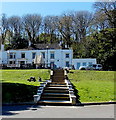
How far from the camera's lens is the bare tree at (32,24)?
6003 centimetres

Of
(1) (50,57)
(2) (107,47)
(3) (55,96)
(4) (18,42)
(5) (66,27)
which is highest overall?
(5) (66,27)

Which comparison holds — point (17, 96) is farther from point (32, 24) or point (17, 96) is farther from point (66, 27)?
point (32, 24)

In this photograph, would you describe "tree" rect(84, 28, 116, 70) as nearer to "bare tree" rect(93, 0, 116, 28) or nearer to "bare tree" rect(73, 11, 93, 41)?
"bare tree" rect(93, 0, 116, 28)

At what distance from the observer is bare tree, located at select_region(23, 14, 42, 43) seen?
6003cm

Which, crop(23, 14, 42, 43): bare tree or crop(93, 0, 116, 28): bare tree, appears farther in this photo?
crop(23, 14, 42, 43): bare tree

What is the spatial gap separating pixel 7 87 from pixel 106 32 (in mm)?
31933

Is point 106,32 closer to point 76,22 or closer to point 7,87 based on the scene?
point 76,22

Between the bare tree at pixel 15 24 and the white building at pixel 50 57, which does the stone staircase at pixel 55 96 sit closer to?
the white building at pixel 50 57

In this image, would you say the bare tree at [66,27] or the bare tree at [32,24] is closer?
the bare tree at [66,27]

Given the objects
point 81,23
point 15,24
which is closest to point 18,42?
point 15,24

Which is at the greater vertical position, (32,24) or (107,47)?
(32,24)

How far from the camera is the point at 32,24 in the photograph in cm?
6059

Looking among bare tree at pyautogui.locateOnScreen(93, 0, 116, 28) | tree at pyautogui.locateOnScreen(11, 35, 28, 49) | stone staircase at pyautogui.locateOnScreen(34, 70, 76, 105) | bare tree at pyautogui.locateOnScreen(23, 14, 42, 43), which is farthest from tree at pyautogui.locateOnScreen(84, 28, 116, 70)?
stone staircase at pyautogui.locateOnScreen(34, 70, 76, 105)

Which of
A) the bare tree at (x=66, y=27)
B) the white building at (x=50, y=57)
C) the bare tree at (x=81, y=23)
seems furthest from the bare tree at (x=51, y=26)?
the white building at (x=50, y=57)
